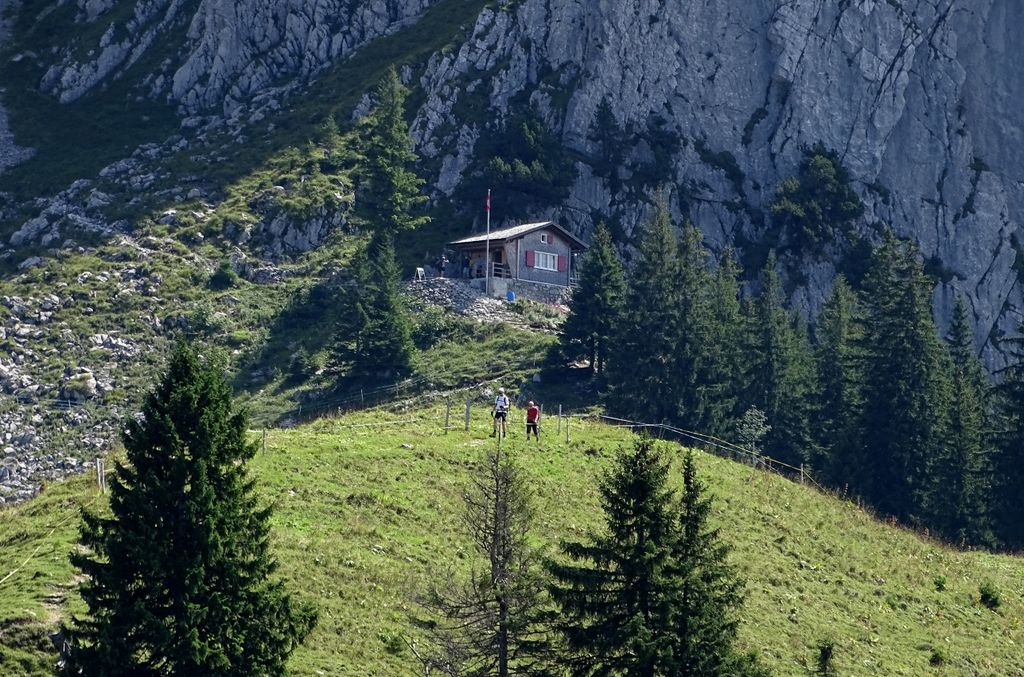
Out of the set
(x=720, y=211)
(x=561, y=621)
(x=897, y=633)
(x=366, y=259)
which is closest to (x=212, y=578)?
(x=561, y=621)

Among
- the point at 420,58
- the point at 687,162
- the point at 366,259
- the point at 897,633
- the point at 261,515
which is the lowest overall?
the point at 897,633

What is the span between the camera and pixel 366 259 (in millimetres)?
93312

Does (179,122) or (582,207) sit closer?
(582,207)

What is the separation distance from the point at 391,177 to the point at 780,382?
31.6m

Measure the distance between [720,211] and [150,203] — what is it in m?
43.1

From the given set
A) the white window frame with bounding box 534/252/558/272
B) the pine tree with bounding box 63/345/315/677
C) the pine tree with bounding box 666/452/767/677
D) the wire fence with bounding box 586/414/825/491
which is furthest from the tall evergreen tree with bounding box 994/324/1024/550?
the pine tree with bounding box 63/345/315/677

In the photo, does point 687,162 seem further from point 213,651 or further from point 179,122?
point 213,651

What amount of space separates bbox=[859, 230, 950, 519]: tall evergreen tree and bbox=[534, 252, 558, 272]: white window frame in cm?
2707

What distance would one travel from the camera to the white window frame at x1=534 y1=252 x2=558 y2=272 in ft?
321

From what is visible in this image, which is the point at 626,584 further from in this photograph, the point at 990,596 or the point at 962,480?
the point at 962,480

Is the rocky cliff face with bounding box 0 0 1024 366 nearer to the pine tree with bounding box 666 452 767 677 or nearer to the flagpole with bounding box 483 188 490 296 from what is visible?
the flagpole with bounding box 483 188 490 296


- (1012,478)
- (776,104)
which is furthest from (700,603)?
(776,104)

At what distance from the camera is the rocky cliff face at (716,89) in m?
112

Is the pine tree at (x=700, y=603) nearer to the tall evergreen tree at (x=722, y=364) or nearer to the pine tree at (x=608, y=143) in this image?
the tall evergreen tree at (x=722, y=364)
